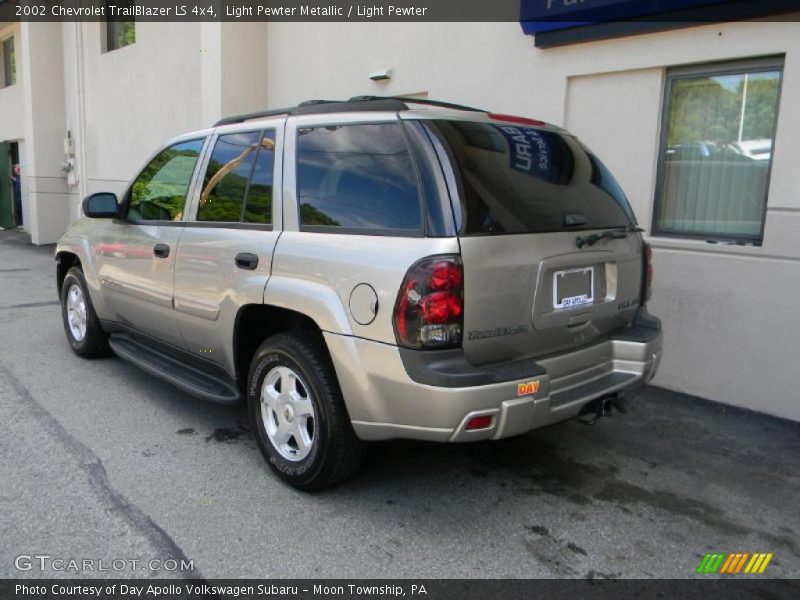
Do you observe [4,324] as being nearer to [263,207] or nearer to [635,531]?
[263,207]

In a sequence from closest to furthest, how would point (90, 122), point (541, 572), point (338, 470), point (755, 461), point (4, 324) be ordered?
1. point (541, 572)
2. point (338, 470)
3. point (755, 461)
4. point (4, 324)
5. point (90, 122)

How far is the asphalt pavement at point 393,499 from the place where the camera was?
293 cm

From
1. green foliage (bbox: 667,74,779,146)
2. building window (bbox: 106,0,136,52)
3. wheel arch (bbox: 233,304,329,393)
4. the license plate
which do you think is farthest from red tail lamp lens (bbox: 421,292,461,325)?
building window (bbox: 106,0,136,52)

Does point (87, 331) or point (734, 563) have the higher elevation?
point (87, 331)

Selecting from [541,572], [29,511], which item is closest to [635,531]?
[541,572]

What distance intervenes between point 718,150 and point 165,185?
414 centimetres

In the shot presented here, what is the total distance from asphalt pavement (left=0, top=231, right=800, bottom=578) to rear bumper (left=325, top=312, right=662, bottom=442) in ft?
1.80

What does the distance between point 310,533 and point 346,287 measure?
45.6 inches

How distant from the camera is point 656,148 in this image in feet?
17.7

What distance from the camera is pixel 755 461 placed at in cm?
417

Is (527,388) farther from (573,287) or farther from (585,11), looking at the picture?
(585,11)

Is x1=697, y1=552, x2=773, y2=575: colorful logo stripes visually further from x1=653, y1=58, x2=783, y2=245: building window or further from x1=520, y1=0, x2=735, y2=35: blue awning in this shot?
x1=520, y1=0, x2=735, y2=35: blue awning

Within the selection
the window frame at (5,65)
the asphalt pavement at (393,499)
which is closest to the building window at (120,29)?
the window frame at (5,65)

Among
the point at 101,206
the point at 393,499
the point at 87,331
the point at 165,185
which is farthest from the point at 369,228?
the point at 87,331
